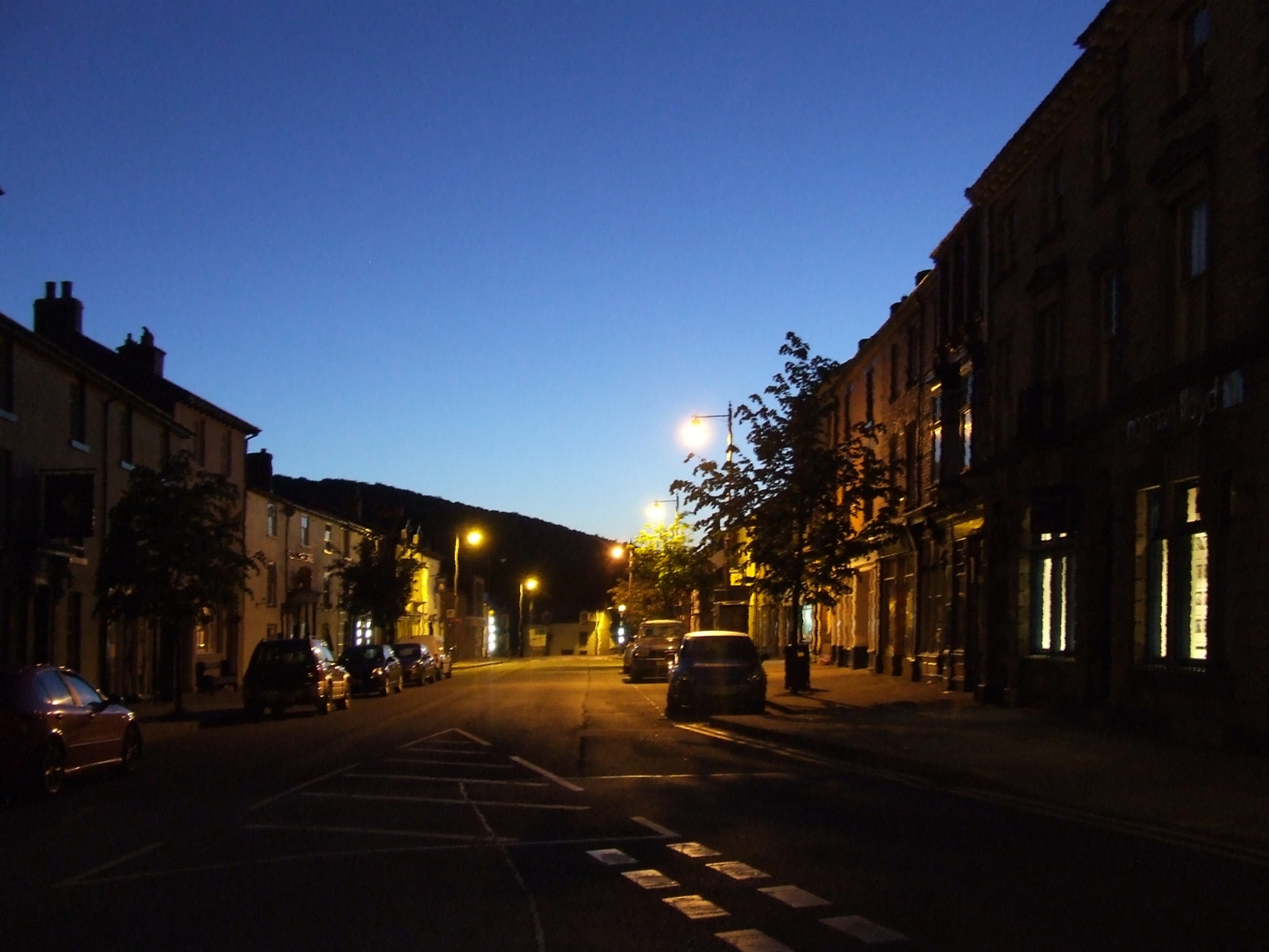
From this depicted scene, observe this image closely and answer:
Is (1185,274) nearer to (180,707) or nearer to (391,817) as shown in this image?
(391,817)

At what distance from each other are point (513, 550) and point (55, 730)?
148 metres

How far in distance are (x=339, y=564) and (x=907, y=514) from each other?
27.4m

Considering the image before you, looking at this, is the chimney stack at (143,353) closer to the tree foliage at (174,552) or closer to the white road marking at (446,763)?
the tree foliage at (174,552)


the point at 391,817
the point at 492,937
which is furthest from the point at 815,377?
the point at 492,937

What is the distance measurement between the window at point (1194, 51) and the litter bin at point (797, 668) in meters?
16.3

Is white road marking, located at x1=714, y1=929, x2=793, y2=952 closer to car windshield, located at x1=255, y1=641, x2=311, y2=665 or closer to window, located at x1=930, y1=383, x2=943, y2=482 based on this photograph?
car windshield, located at x1=255, y1=641, x2=311, y2=665

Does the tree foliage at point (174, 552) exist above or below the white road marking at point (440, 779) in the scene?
above

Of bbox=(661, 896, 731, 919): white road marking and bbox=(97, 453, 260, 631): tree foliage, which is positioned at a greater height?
bbox=(97, 453, 260, 631): tree foliage

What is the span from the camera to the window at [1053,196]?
2506 centimetres

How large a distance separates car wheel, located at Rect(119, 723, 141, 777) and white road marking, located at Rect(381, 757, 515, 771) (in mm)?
3005

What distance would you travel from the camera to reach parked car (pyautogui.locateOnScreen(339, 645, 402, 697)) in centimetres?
4019

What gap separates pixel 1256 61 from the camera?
17.2 m

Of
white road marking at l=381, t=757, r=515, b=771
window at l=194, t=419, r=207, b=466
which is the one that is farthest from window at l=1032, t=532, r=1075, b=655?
window at l=194, t=419, r=207, b=466

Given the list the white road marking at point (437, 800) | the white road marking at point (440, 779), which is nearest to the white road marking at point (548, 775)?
the white road marking at point (440, 779)
